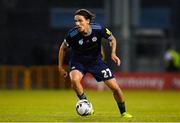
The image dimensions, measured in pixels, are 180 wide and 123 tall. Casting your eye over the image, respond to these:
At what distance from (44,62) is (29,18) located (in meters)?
5.43

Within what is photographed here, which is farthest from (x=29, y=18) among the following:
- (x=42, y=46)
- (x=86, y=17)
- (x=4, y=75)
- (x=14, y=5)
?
(x=86, y=17)

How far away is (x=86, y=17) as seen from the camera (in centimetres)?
1566

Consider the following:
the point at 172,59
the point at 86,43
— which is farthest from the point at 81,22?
the point at 172,59

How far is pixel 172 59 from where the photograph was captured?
37.1m

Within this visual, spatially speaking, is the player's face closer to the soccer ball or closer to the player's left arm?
the player's left arm

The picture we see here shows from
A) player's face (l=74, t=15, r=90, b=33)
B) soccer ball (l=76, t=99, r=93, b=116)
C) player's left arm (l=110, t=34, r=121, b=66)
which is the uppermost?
player's face (l=74, t=15, r=90, b=33)

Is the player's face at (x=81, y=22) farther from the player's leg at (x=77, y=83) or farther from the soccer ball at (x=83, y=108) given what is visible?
the soccer ball at (x=83, y=108)

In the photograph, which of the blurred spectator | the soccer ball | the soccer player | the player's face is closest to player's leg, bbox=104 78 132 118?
the soccer player

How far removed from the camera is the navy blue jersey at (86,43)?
52.0 ft

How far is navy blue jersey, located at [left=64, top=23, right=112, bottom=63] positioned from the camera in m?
15.8

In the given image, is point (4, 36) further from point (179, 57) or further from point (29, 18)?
point (179, 57)

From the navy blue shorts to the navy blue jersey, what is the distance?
3.3 inches

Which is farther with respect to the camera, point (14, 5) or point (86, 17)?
point (14, 5)

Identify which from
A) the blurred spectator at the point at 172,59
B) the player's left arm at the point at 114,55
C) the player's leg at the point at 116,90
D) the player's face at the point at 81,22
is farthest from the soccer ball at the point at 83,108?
the blurred spectator at the point at 172,59
